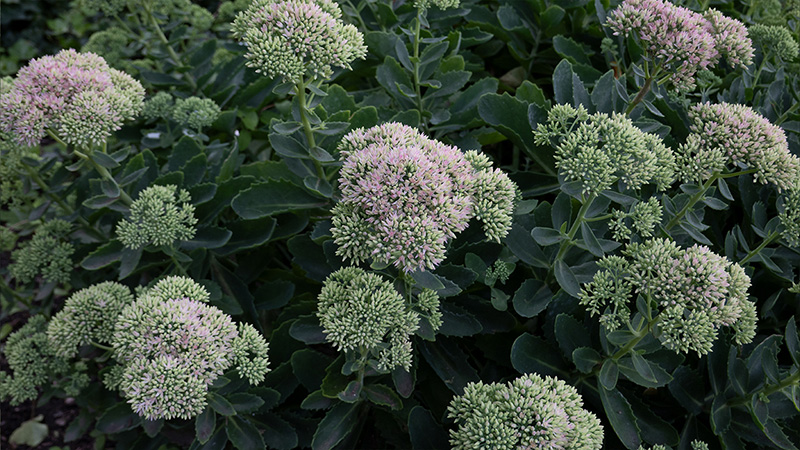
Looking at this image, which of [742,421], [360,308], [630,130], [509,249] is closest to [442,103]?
[509,249]

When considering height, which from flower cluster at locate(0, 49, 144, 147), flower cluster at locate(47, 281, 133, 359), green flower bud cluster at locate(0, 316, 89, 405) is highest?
flower cluster at locate(0, 49, 144, 147)

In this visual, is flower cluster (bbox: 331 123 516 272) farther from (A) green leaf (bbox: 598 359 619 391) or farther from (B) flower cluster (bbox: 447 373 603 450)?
(A) green leaf (bbox: 598 359 619 391)

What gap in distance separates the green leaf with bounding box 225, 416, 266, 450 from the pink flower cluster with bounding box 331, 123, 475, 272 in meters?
0.74

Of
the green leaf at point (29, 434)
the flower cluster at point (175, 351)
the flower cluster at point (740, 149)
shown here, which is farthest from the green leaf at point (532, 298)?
the green leaf at point (29, 434)

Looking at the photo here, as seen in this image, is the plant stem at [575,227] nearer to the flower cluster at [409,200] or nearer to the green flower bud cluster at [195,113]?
the flower cluster at [409,200]

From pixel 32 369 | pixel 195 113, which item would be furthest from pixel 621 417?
pixel 32 369

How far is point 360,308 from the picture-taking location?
1.51 meters

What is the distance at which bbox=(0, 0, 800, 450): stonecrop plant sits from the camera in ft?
4.89

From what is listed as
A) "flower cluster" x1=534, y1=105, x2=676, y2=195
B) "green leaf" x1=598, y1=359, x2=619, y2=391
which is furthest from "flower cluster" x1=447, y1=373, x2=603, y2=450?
"flower cluster" x1=534, y1=105, x2=676, y2=195

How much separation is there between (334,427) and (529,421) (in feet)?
2.12

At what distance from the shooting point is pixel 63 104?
192 cm

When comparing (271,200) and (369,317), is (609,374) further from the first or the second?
(271,200)

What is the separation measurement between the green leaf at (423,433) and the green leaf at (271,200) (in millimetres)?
748

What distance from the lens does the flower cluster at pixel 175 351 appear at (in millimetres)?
1516
